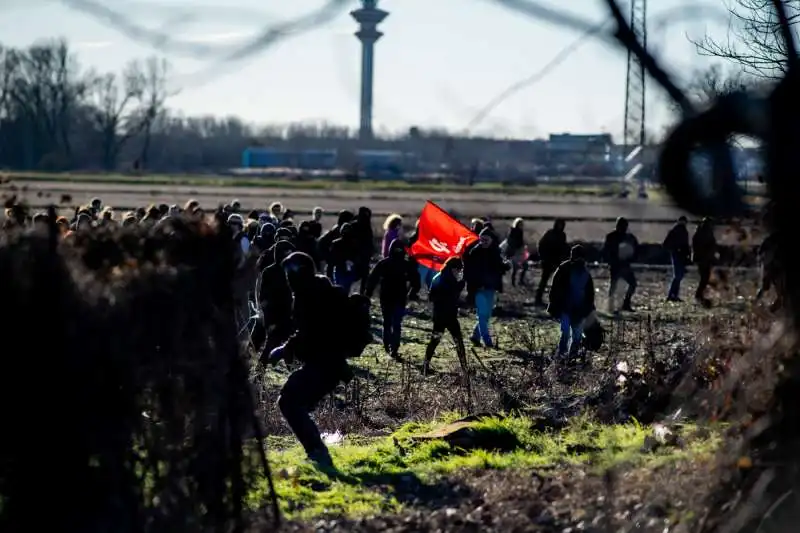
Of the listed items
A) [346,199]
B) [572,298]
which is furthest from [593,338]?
[346,199]

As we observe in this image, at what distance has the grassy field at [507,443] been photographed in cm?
735

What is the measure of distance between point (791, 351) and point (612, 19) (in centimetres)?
207

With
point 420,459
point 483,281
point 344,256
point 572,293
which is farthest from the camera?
point 344,256

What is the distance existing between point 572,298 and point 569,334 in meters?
0.57

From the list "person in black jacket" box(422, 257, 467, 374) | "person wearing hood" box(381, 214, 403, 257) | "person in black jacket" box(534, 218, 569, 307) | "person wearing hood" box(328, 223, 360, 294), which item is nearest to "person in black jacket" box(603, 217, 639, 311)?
"person in black jacket" box(534, 218, 569, 307)

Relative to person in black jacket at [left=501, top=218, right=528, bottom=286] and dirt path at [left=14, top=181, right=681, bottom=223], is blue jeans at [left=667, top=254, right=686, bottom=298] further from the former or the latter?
dirt path at [left=14, top=181, right=681, bottom=223]

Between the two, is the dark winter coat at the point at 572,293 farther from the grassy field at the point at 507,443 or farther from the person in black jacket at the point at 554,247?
the person in black jacket at the point at 554,247

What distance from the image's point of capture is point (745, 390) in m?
6.20

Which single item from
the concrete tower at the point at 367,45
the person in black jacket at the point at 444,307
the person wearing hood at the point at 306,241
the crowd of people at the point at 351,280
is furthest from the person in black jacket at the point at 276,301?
the concrete tower at the point at 367,45

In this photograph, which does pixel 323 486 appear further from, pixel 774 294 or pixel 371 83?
pixel 371 83

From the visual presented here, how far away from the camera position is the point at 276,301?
15.3 meters

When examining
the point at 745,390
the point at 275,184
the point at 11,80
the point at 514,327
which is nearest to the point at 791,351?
the point at 745,390

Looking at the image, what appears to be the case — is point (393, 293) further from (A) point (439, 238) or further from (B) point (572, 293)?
(B) point (572, 293)

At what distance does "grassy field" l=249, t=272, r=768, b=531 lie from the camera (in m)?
7.35
